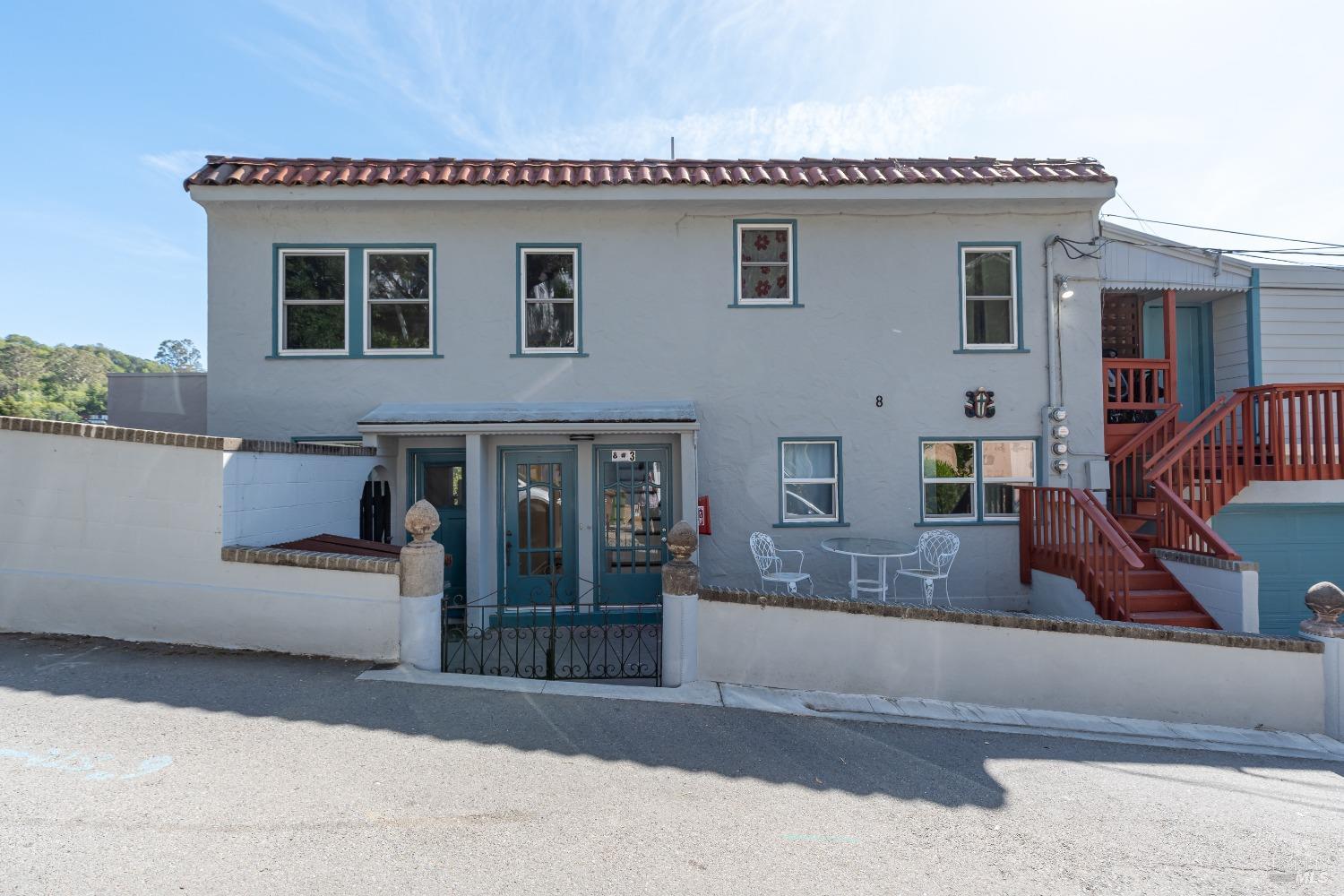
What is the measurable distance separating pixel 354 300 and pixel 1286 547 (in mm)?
13809

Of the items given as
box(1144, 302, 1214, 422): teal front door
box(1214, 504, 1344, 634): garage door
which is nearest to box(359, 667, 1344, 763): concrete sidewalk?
box(1214, 504, 1344, 634): garage door

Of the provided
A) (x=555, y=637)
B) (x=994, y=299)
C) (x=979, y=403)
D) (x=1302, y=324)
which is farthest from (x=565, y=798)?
(x=1302, y=324)

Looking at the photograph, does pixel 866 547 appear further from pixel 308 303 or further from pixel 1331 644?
pixel 308 303

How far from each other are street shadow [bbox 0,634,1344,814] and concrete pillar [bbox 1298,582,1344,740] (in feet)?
3.11

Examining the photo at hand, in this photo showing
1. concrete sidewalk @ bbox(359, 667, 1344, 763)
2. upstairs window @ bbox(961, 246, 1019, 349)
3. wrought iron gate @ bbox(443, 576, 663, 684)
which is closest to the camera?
concrete sidewalk @ bbox(359, 667, 1344, 763)

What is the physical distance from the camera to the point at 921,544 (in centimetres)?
913

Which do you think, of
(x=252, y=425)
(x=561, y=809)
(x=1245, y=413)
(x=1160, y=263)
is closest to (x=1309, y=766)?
(x=1245, y=413)

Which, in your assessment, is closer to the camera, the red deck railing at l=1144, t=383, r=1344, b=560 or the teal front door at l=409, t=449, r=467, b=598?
the red deck railing at l=1144, t=383, r=1344, b=560

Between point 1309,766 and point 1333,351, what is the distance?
877 centimetres

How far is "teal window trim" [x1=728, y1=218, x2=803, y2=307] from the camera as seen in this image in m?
9.66

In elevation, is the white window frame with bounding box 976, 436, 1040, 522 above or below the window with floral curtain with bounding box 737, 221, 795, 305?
below

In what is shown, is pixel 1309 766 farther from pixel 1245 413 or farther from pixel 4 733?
pixel 4 733

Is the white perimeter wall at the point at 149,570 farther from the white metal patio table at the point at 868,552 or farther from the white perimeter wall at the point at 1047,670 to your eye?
the white metal patio table at the point at 868,552

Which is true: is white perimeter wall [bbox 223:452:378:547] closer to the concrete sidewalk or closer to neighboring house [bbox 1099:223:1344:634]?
the concrete sidewalk
